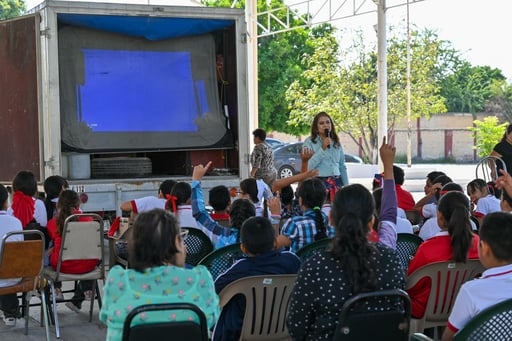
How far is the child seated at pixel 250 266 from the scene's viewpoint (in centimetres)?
432

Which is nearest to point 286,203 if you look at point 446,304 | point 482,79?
point 446,304

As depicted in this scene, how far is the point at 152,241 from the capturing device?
141 inches

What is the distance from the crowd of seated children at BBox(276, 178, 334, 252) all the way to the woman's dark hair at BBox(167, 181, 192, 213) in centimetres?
168

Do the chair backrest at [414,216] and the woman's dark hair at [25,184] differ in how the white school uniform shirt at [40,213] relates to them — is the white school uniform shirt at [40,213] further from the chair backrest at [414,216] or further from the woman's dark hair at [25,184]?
the chair backrest at [414,216]

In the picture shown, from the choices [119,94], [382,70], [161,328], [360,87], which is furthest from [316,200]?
[360,87]

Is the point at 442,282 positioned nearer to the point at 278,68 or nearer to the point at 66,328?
the point at 66,328

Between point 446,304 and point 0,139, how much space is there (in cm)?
702

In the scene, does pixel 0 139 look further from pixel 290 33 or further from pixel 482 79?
pixel 482 79

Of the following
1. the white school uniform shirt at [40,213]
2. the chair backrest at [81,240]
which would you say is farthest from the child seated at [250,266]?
the white school uniform shirt at [40,213]

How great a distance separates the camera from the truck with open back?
9.27 metres

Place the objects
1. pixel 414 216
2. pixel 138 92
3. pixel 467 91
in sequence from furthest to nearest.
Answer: pixel 467 91 → pixel 138 92 → pixel 414 216

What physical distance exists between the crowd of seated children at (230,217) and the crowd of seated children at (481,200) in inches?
81.1

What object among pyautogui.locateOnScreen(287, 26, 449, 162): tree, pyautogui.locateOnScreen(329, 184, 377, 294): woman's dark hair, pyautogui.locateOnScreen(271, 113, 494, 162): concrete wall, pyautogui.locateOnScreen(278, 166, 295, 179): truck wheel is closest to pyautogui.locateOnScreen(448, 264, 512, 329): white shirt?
pyautogui.locateOnScreen(329, 184, 377, 294): woman's dark hair

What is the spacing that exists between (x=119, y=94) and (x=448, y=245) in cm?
576
